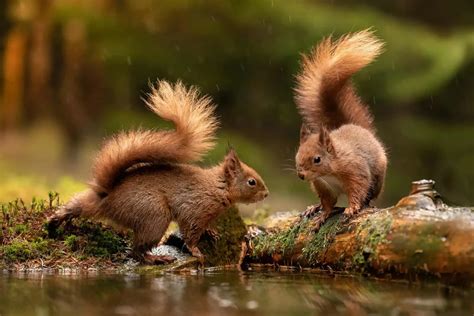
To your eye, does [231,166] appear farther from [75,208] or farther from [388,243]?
[388,243]

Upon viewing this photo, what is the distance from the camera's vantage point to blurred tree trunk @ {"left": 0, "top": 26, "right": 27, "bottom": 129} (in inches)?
490

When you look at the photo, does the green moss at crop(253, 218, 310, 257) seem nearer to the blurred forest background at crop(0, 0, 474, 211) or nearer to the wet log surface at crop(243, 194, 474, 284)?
the wet log surface at crop(243, 194, 474, 284)

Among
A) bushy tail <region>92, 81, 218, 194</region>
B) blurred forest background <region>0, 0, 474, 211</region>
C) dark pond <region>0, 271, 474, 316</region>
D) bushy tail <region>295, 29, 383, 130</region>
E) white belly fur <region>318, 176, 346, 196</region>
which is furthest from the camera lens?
blurred forest background <region>0, 0, 474, 211</region>

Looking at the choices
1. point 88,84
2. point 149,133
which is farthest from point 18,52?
point 149,133

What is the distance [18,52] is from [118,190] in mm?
7187

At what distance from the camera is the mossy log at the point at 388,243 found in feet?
16.5

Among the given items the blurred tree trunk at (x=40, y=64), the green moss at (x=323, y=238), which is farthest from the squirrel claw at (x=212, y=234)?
the blurred tree trunk at (x=40, y=64)

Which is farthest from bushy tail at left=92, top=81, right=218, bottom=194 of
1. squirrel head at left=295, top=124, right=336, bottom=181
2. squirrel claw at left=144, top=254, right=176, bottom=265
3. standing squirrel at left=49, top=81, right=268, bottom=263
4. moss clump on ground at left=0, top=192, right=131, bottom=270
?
squirrel head at left=295, top=124, right=336, bottom=181

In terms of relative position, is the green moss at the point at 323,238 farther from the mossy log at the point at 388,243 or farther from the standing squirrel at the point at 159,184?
the standing squirrel at the point at 159,184

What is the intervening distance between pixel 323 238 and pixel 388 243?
612 mm

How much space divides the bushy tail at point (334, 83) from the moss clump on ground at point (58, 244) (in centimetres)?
166

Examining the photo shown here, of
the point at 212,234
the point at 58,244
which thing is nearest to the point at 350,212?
the point at 212,234

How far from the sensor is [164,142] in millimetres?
5945

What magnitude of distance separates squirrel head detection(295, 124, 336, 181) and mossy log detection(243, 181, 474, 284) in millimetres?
300
